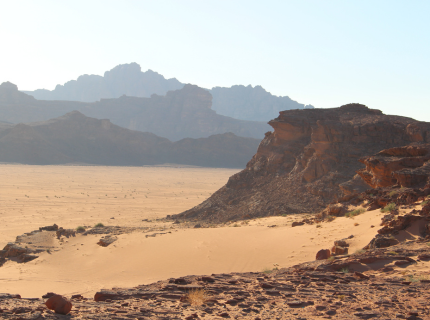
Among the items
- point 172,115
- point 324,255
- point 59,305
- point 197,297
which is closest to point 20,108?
point 172,115

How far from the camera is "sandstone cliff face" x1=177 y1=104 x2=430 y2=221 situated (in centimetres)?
1820

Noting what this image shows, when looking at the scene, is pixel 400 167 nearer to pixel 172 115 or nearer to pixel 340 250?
pixel 340 250

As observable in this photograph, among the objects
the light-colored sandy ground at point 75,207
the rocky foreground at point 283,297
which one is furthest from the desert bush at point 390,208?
the light-colored sandy ground at point 75,207

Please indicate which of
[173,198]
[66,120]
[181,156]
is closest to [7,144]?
[66,120]

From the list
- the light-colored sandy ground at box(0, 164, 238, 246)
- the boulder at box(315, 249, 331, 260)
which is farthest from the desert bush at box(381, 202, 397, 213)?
the light-colored sandy ground at box(0, 164, 238, 246)

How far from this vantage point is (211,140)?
105 m

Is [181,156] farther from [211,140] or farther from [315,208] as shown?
[315,208]

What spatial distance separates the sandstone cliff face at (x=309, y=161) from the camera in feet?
59.7

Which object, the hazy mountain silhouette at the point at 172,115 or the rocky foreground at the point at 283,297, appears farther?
the hazy mountain silhouette at the point at 172,115

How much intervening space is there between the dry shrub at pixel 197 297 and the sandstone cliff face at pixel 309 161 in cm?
1220

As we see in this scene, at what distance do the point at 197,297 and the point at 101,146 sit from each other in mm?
95404

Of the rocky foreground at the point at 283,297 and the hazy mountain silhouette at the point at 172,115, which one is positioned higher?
the hazy mountain silhouette at the point at 172,115

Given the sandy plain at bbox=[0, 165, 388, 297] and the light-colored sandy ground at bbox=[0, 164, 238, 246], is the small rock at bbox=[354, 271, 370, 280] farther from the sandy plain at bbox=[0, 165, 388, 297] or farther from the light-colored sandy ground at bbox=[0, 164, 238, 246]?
the light-colored sandy ground at bbox=[0, 164, 238, 246]

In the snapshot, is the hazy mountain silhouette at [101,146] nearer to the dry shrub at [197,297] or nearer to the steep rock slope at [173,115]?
the steep rock slope at [173,115]
